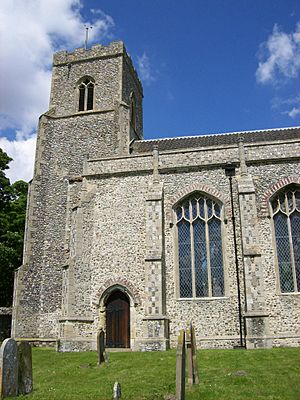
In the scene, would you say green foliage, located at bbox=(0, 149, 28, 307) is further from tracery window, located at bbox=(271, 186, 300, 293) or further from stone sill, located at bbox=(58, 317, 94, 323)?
A: tracery window, located at bbox=(271, 186, 300, 293)

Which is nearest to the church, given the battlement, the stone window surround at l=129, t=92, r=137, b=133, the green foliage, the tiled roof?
the tiled roof

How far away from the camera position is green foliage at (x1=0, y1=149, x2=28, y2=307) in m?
25.9

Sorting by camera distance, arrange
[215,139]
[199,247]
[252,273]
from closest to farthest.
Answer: [252,273] → [199,247] → [215,139]

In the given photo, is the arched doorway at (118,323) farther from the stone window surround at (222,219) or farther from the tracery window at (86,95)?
the tracery window at (86,95)

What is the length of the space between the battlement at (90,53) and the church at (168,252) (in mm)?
9497

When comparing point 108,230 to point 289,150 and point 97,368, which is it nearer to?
point 97,368

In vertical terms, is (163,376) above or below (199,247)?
below

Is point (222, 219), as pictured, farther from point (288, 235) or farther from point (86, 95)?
point (86, 95)

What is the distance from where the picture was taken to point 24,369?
792 cm

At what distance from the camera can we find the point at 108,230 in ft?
57.8

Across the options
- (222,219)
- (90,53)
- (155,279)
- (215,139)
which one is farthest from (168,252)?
(90,53)

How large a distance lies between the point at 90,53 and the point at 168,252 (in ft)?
50.3

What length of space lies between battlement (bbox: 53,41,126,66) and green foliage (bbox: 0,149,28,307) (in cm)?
768

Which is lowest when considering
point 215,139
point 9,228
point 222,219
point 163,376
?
point 163,376
